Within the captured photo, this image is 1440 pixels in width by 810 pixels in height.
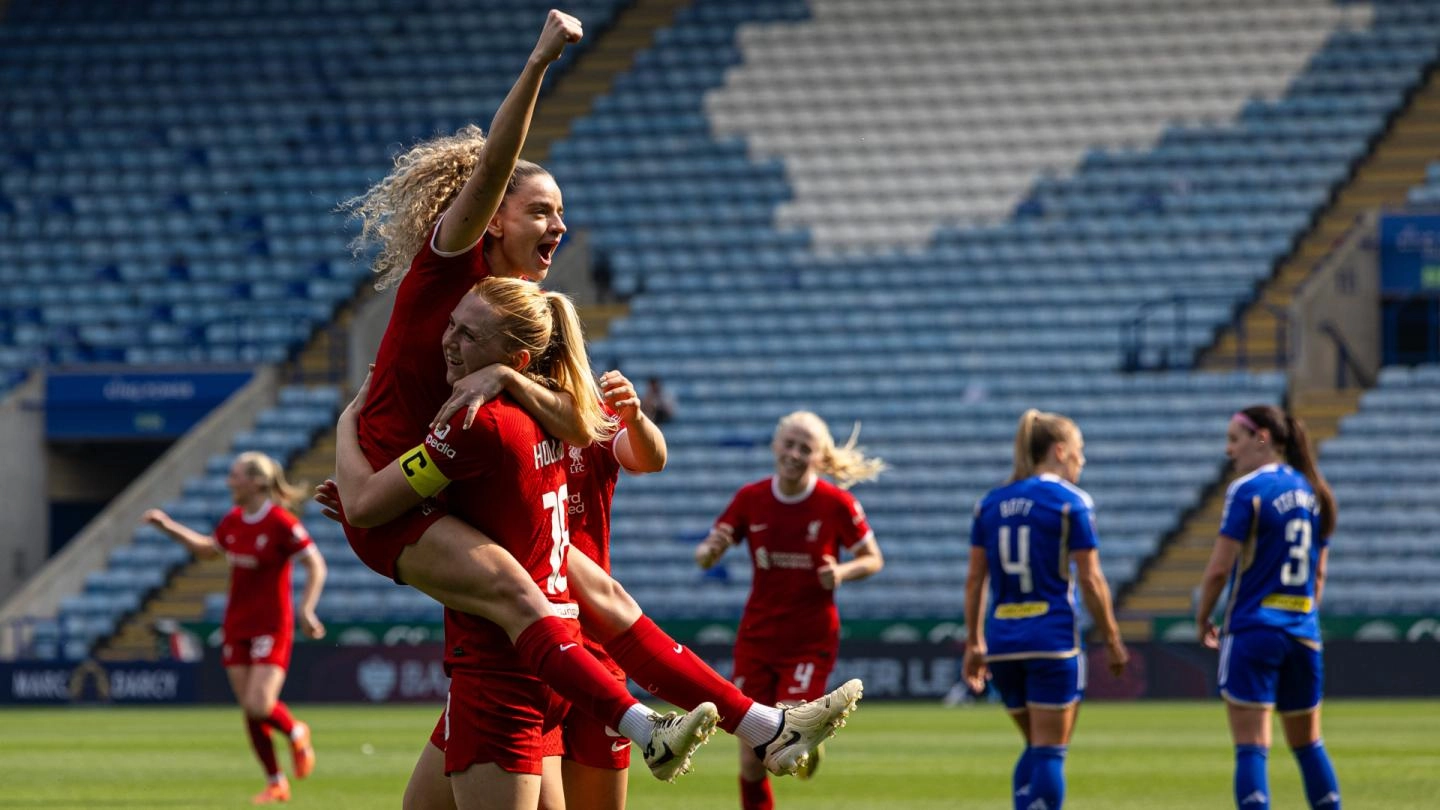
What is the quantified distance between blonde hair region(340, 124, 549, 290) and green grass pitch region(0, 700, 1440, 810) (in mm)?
6594

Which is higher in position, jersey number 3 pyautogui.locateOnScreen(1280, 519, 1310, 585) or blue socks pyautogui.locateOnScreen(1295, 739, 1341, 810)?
jersey number 3 pyautogui.locateOnScreen(1280, 519, 1310, 585)

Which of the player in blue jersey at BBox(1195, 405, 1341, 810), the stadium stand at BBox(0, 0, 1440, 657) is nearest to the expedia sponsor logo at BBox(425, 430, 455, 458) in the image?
the player in blue jersey at BBox(1195, 405, 1341, 810)

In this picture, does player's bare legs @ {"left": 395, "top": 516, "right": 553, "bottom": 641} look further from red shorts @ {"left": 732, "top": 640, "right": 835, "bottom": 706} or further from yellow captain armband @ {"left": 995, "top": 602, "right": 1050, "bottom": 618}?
red shorts @ {"left": 732, "top": 640, "right": 835, "bottom": 706}

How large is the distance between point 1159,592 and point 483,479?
62.1 feet

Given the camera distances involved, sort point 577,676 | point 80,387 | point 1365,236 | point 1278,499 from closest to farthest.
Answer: point 577,676 → point 1278,499 → point 1365,236 → point 80,387

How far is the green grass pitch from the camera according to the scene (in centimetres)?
1265

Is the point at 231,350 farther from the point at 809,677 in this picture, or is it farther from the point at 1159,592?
the point at 809,677

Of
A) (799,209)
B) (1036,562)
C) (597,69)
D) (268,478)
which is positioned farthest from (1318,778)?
(597,69)

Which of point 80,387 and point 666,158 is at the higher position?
point 666,158

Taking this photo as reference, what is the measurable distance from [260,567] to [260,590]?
0.51ft

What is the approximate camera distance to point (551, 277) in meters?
29.0

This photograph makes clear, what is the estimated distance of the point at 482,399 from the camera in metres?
5.62

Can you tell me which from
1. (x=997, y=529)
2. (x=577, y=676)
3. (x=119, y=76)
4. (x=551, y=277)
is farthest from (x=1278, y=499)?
(x=119, y=76)

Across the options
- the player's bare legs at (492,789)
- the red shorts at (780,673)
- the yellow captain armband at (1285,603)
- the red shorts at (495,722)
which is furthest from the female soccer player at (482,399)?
A: the red shorts at (780,673)
